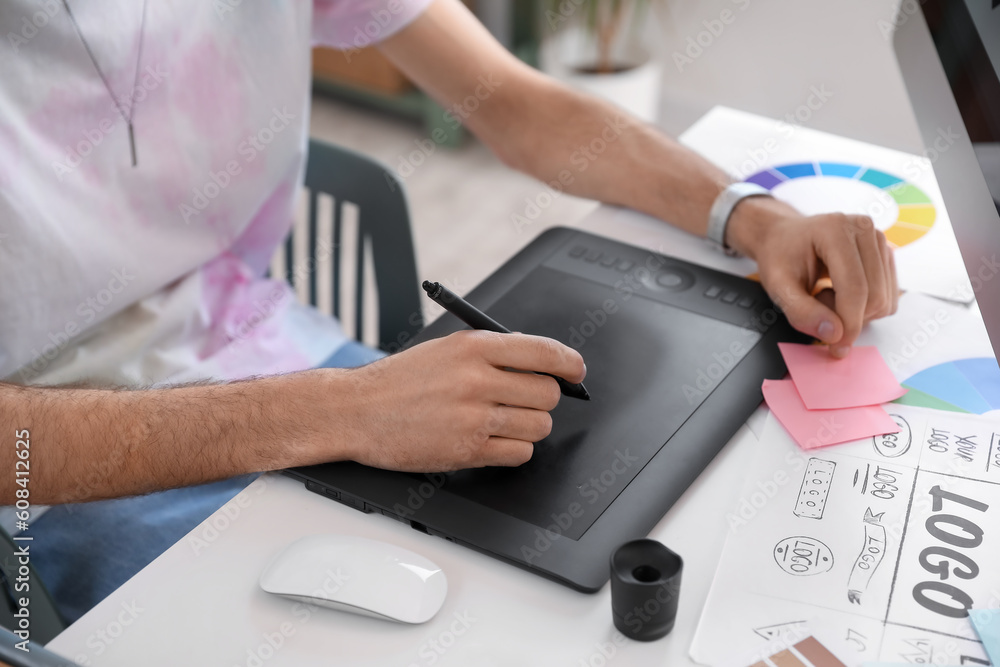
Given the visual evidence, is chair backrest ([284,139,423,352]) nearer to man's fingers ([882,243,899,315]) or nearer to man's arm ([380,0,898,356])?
man's arm ([380,0,898,356])

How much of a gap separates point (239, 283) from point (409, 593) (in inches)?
26.1

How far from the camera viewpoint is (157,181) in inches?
42.7

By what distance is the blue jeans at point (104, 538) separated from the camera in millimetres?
945

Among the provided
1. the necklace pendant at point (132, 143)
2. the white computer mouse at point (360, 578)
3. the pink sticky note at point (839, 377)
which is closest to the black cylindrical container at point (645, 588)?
the white computer mouse at point (360, 578)

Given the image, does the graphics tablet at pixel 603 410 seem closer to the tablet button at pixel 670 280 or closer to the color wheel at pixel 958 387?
the tablet button at pixel 670 280

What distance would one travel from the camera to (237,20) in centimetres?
110

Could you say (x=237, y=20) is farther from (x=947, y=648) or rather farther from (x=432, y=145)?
A: (x=432, y=145)

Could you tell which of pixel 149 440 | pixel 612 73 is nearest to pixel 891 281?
pixel 149 440

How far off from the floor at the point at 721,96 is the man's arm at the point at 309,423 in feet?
4.88

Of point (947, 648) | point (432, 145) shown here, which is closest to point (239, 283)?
point (947, 648)

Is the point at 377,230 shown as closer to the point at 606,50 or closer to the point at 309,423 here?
the point at 309,423

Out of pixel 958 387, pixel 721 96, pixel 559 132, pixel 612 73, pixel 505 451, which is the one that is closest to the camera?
pixel 505 451

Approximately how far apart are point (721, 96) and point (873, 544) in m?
2.18

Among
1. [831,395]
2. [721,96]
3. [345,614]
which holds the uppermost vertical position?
[831,395]
